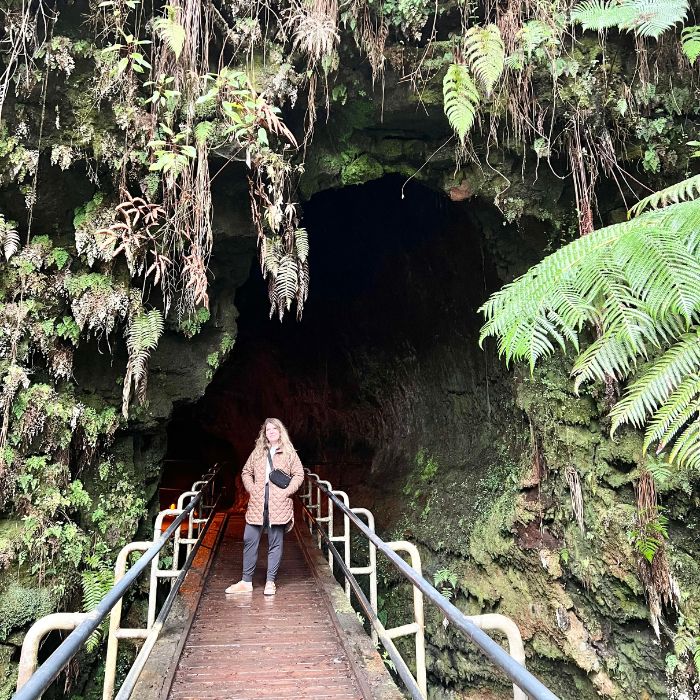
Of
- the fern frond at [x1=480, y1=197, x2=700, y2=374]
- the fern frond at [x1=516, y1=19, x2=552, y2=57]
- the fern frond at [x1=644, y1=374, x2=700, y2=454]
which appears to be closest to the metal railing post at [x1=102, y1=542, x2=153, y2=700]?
the fern frond at [x1=480, y1=197, x2=700, y2=374]

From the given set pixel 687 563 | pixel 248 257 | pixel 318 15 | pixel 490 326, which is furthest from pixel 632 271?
pixel 248 257

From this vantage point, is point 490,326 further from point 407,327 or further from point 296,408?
point 296,408

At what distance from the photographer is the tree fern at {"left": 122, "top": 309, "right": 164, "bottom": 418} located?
508cm

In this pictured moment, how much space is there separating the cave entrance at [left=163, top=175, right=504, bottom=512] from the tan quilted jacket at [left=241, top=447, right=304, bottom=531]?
11.3 feet

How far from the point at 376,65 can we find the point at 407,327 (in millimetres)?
5035

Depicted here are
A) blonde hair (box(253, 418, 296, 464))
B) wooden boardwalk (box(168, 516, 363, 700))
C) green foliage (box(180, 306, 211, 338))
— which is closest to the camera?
wooden boardwalk (box(168, 516, 363, 700))

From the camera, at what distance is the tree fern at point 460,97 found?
407 cm

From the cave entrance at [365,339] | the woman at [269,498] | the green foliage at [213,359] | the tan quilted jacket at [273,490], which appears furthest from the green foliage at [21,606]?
the cave entrance at [365,339]

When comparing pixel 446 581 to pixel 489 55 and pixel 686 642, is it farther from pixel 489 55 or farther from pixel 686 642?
pixel 489 55

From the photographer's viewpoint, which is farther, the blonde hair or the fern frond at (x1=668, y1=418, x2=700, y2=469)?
the blonde hair

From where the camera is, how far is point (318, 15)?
14.2 feet

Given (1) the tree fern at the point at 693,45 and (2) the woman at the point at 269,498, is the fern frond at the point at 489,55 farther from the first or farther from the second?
(2) the woman at the point at 269,498

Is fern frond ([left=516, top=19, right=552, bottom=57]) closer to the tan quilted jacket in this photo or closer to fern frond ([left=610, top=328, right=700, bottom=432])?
fern frond ([left=610, top=328, right=700, bottom=432])

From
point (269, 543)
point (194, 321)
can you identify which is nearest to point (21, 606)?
point (269, 543)
